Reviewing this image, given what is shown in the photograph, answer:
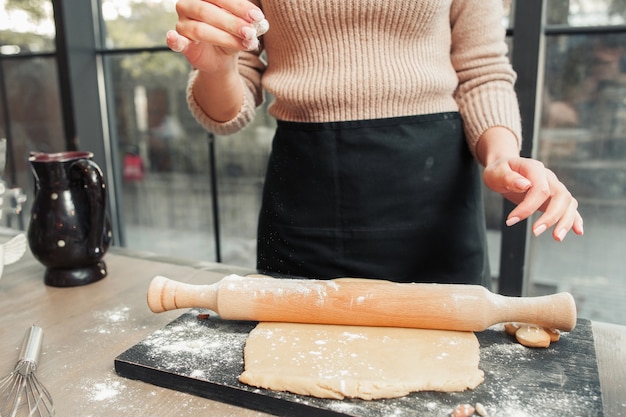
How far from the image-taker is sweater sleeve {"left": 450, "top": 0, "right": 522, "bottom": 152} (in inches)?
36.1

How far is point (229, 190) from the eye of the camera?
220 cm

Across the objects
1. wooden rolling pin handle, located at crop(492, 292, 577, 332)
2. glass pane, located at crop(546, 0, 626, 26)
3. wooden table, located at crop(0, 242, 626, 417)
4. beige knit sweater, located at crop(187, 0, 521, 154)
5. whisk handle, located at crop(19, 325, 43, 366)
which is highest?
glass pane, located at crop(546, 0, 626, 26)

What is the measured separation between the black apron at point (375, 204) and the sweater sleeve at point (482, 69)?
0.04 meters

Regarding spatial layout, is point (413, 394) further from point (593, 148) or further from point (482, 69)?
point (593, 148)

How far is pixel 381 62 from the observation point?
887mm

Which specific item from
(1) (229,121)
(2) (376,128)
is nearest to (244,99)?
A: (1) (229,121)

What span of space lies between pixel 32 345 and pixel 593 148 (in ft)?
5.07

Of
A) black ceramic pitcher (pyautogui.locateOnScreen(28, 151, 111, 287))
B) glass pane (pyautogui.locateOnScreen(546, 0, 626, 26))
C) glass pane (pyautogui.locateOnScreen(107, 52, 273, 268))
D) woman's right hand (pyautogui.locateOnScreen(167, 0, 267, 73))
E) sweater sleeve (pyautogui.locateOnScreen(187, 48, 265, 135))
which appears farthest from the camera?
glass pane (pyautogui.locateOnScreen(107, 52, 273, 268))

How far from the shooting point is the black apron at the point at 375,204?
89cm

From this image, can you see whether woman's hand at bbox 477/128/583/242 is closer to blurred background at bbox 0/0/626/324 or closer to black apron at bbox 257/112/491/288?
black apron at bbox 257/112/491/288

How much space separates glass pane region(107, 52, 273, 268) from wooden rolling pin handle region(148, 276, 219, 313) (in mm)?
1395

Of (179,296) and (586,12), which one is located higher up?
(586,12)

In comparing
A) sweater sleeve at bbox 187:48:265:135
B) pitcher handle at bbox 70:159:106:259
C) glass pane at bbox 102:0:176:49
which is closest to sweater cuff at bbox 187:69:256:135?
sweater sleeve at bbox 187:48:265:135

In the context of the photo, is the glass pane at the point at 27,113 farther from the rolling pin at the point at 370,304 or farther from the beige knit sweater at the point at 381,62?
the rolling pin at the point at 370,304
